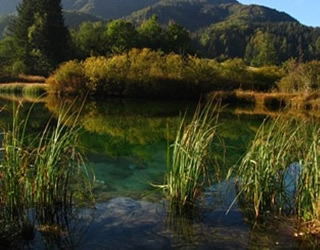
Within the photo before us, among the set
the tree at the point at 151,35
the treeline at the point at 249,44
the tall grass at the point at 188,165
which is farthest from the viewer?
the treeline at the point at 249,44

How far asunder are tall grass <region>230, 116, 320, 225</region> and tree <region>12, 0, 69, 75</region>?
4756cm

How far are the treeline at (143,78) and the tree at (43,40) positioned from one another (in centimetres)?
1537

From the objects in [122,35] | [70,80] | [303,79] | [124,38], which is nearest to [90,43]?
[122,35]

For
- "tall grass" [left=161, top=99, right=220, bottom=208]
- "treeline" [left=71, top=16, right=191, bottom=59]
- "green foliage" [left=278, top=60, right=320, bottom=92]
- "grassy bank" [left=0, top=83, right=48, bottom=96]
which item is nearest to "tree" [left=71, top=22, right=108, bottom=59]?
"treeline" [left=71, top=16, right=191, bottom=59]

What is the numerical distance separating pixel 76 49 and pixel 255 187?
53.1 meters

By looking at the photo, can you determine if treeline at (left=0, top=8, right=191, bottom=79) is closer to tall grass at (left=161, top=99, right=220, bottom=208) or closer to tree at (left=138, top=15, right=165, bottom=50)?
tree at (left=138, top=15, right=165, bottom=50)

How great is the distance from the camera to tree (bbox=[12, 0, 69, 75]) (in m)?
52.8

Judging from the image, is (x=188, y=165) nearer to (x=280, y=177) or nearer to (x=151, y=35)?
(x=280, y=177)

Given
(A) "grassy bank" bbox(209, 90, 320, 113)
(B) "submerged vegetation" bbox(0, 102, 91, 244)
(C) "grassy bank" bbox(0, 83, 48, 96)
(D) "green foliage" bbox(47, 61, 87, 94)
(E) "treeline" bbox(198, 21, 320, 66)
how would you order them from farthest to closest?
1. (E) "treeline" bbox(198, 21, 320, 66)
2. (C) "grassy bank" bbox(0, 83, 48, 96)
3. (D) "green foliage" bbox(47, 61, 87, 94)
4. (A) "grassy bank" bbox(209, 90, 320, 113)
5. (B) "submerged vegetation" bbox(0, 102, 91, 244)

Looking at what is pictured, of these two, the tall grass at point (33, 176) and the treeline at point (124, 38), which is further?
the treeline at point (124, 38)

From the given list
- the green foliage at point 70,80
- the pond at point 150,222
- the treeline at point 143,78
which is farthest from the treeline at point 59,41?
the pond at point 150,222

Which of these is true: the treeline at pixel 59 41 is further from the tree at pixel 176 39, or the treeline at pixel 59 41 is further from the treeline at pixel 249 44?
the treeline at pixel 249 44

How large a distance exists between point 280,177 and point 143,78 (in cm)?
3109

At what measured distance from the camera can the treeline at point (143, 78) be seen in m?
37.3
